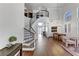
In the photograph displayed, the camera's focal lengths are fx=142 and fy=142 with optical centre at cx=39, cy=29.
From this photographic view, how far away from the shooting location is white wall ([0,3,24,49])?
3383mm

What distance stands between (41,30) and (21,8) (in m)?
0.74

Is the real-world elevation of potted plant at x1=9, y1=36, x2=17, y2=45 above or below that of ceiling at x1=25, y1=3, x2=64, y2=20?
below

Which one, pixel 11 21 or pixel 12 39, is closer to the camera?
pixel 12 39

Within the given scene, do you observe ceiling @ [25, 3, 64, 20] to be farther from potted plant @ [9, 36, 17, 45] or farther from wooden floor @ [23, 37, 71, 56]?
potted plant @ [9, 36, 17, 45]

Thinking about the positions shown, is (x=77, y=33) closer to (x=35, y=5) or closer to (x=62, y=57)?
(x=62, y=57)

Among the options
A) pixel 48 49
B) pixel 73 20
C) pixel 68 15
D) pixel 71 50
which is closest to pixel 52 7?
pixel 68 15

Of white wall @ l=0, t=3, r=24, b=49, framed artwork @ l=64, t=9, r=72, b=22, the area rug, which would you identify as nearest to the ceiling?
framed artwork @ l=64, t=9, r=72, b=22

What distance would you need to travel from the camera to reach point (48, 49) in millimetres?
3467

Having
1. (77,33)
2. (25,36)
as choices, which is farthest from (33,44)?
(77,33)

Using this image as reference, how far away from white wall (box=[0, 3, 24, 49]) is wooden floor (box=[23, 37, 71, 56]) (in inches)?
19.3

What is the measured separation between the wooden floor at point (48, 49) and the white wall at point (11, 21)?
1.61ft

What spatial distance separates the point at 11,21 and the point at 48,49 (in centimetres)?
113

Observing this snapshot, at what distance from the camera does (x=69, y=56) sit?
10.5 feet

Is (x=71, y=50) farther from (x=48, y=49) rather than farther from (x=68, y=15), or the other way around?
(x=68, y=15)
